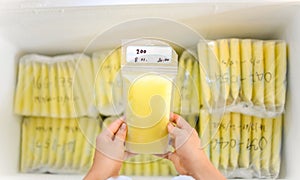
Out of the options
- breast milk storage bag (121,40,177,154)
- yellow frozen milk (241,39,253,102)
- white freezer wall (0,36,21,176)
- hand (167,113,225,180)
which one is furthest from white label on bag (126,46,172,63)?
white freezer wall (0,36,21,176)

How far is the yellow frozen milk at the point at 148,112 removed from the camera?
693 millimetres

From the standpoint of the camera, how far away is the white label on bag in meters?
0.75

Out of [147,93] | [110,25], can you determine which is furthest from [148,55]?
[110,25]

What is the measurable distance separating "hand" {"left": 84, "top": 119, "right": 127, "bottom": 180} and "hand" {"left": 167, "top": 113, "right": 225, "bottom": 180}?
9 centimetres

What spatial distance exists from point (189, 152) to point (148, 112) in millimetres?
103

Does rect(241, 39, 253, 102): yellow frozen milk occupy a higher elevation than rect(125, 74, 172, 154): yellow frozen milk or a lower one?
higher

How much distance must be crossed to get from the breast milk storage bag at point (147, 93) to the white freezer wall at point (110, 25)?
131mm

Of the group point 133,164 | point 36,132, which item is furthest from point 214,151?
point 36,132

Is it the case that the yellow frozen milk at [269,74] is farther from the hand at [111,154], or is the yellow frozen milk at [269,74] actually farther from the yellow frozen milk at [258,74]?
the hand at [111,154]

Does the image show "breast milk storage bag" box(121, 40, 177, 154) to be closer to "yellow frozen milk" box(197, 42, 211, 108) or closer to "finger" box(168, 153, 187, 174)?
"finger" box(168, 153, 187, 174)

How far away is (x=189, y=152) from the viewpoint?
2.39 feet

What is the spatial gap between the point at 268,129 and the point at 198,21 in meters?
0.27

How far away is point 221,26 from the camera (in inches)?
36.4

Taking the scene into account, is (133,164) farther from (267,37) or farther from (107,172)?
(267,37)
